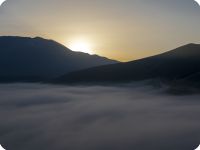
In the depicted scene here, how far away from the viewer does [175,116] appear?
623 cm

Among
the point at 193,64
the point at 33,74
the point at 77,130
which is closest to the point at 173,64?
the point at 193,64

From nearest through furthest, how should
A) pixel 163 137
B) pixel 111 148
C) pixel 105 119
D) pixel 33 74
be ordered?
pixel 111 148
pixel 163 137
pixel 105 119
pixel 33 74

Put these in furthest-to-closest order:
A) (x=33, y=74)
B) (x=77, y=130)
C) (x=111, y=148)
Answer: (x=33, y=74)
(x=77, y=130)
(x=111, y=148)

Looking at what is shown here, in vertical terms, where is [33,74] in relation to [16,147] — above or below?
above

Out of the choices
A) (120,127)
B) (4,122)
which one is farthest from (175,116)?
(4,122)

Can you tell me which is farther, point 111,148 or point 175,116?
point 175,116

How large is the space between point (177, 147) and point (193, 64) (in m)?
11.6

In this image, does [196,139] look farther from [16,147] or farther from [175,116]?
[16,147]

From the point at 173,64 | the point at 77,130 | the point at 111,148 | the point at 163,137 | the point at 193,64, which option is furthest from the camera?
the point at 173,64

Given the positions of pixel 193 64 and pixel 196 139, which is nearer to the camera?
pixel 196 139

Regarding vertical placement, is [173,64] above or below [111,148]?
above

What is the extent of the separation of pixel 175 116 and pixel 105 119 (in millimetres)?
1292

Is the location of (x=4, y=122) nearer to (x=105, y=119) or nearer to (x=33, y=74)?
(x=105, y=119)

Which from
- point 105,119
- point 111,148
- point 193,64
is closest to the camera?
point 111,148
